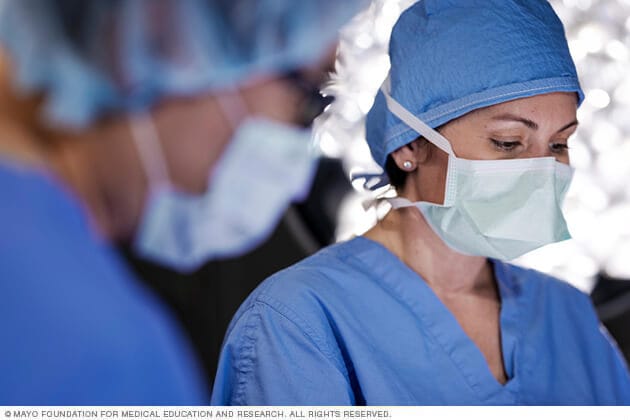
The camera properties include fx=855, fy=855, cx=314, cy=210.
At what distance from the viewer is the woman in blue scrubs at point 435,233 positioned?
53.2 inches

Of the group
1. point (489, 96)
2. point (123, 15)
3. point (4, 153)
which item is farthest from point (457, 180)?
point (4, 153)

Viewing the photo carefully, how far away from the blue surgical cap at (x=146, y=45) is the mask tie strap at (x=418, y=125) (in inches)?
11.1

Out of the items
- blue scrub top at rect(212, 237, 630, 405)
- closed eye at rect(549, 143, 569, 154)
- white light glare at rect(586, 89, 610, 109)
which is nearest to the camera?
blue scrub top at rect(212, 237, 630, 405)

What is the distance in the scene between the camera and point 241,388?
136 cm

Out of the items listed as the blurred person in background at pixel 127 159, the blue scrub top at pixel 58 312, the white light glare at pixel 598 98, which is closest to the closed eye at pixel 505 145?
the blurred person in background at pixel 127 159

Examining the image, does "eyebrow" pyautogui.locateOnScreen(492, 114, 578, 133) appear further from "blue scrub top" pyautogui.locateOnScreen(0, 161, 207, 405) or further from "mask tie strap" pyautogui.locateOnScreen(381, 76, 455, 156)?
"blue scrub top" pyautogui.locateOnScreen(0, 161, 207, 405)

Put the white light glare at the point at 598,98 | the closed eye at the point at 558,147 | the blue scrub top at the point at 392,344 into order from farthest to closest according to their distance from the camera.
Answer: the white light glare at the point at 598,98 → the closed eye at the point at 558,147 → the blue scrub top at the point at 392,344

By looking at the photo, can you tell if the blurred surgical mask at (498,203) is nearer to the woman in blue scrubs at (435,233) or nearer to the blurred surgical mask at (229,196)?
the woman in blue scrubs at (435,233)

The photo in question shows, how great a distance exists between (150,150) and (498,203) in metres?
0.61

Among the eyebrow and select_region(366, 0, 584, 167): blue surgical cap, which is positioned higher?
select_region(366, 0, 584, 167): blue surgical cap

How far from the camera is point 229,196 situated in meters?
1.65

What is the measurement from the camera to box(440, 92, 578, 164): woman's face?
1.41 meters

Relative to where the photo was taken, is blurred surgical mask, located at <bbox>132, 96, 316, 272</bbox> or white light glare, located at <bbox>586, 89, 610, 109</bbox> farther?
white light glare, located at <bbox>586, 89, 610, 109</bbox>

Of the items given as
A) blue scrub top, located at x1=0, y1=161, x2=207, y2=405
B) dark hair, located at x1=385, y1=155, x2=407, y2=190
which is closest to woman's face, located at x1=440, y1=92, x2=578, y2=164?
dark hair, located at x1=385, y1=155, x2=407, y2=190
